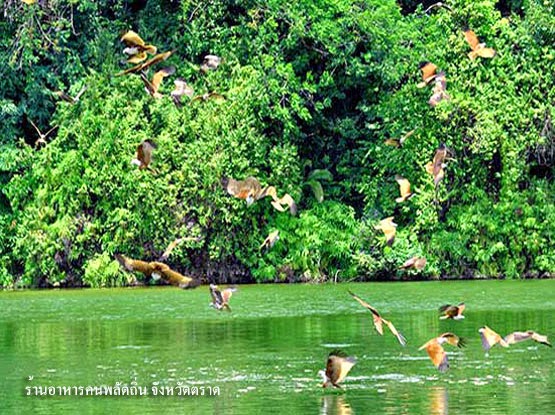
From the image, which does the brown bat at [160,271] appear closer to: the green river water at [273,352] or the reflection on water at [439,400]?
the green river water at [273,352]

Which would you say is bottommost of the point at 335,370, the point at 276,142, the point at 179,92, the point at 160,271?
the point at 335,370

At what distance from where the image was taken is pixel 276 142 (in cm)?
3328

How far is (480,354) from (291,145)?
15842 millimetres

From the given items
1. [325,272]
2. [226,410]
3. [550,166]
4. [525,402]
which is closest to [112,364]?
[226,410]

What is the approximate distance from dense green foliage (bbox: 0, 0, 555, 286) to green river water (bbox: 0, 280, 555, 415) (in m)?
3.26

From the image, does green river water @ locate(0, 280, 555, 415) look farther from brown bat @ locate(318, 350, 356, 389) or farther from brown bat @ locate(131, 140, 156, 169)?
brown bat @ locate(131, 140, 156, 169)

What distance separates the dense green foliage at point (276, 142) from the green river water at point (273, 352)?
3259 millimetres

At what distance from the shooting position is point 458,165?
33.1 m

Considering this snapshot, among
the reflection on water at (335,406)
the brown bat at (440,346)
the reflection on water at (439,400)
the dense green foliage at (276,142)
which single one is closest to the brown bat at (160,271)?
the reflection on water at (335,406)

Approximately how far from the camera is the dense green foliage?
32.2 meters

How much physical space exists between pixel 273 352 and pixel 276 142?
15.3 metres

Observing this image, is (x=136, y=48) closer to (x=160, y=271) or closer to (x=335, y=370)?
(x=160, y=271)

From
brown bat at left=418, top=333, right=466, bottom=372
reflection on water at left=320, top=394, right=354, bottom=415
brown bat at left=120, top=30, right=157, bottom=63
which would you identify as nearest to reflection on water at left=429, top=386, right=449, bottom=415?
brown bat at left=418, top=333, right=466, bottom=372

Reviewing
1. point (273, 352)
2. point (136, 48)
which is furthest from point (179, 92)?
point (273, 352)
